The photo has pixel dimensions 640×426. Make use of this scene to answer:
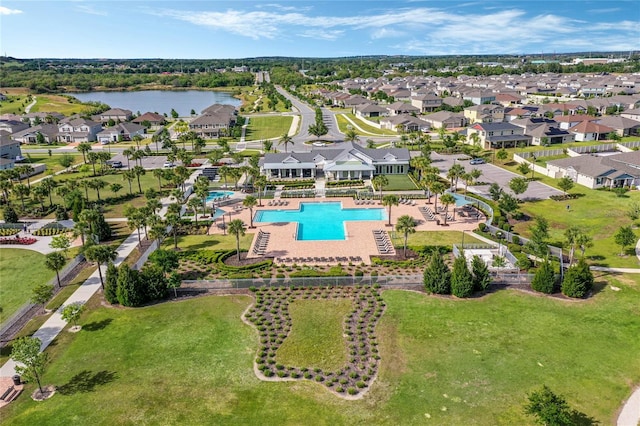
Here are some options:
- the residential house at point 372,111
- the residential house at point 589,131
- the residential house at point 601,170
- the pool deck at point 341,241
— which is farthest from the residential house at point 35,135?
the residential house at point 589,131

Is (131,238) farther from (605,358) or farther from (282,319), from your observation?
(605,358)

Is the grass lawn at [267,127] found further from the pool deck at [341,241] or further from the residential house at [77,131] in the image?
the pool deck at [341,241]

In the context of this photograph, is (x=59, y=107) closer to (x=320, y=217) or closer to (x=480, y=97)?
(x=320, y=217)

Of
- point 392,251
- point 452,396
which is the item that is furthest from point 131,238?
point 452,396

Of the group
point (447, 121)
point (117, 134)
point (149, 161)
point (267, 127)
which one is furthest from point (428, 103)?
point (117, 134)

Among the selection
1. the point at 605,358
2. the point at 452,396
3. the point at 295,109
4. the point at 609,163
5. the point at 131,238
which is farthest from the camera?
the point at 295,109

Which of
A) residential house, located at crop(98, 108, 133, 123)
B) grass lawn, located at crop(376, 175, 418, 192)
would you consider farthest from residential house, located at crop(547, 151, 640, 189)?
residential house, located at crop(98, 108, 133, 123)
